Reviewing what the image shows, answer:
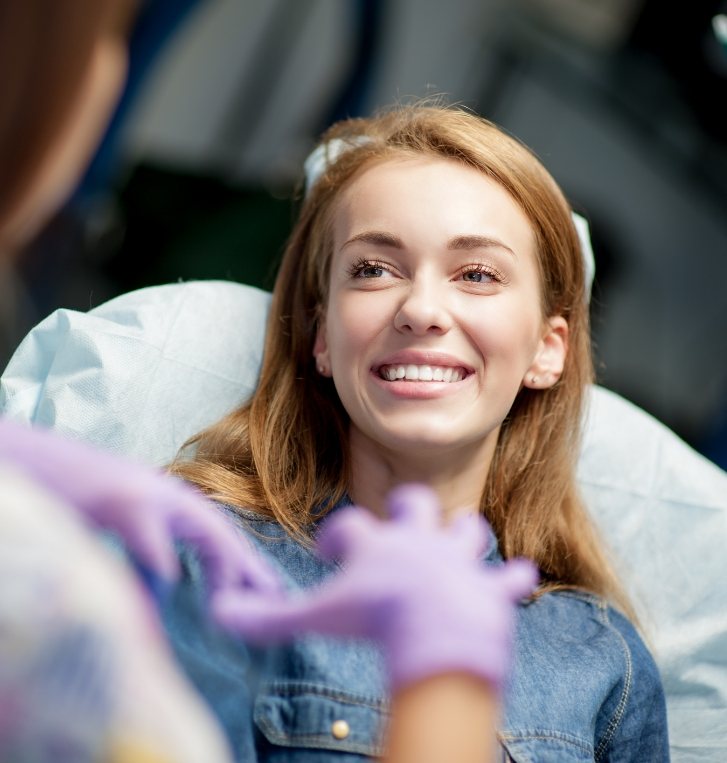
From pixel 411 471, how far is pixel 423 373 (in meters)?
0.15

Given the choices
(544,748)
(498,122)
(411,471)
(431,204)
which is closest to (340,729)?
(544,748)

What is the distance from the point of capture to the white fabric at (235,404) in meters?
1.24

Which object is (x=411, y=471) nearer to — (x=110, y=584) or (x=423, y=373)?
(x=423, y=373)

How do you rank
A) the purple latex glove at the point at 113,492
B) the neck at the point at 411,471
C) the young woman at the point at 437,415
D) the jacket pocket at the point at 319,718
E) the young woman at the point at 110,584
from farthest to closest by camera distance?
1. the neck at the point at 411,471
2. the young woman at the point at 437,415
3. the jacket pocket at the point at 319,718
4. the purple latex glove at the point at 113,492
5. the young woman at the point at 110,584

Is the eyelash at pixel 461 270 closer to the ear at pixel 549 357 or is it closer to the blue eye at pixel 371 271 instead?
the blue eye at pixel 371 271

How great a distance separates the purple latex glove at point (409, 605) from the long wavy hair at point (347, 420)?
463 millimetres

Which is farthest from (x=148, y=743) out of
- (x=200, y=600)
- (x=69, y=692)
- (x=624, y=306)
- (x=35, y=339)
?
(x=624, y=306)

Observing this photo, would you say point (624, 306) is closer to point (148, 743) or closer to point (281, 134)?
point (281, 134)

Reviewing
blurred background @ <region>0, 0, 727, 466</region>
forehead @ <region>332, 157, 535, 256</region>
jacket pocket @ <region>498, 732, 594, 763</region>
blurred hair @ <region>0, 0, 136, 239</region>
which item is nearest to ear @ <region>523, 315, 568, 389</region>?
forehead @ <region>332, 157, 535, 256</region>

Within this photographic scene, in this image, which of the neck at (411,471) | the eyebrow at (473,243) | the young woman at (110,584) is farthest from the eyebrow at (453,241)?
the young woman at (110,584)

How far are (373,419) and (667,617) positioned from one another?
1.75ft

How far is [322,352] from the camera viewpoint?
1.22 m

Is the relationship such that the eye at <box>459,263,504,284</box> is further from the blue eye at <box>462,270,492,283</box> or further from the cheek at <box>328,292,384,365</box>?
the cheek at <box>328,292,384,365</box>

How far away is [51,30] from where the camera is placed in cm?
54
